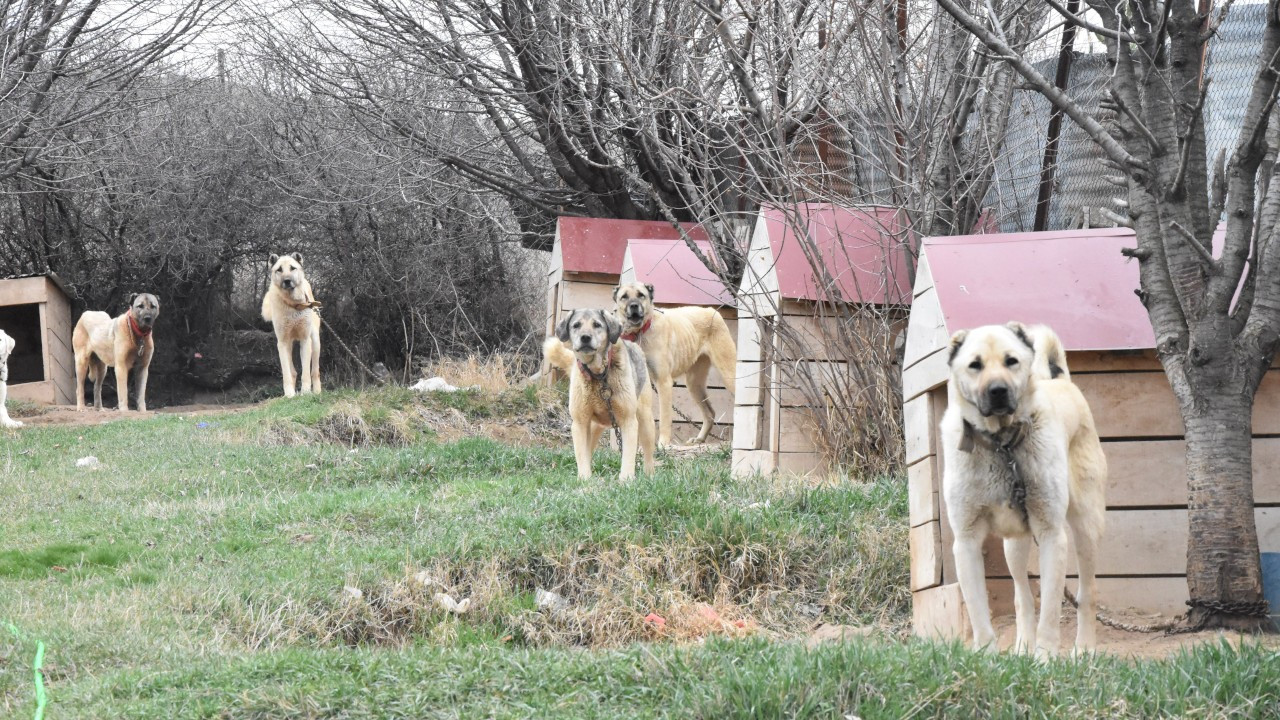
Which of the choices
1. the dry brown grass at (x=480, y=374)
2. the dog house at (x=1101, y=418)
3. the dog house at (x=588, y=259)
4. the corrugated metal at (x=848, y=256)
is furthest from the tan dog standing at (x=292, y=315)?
the dog house at (x=1101, y=418)

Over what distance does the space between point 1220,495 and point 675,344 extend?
720 cm

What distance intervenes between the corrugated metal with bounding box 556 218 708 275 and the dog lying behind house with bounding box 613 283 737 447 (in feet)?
7.30

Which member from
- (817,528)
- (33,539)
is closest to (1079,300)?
(817,528)

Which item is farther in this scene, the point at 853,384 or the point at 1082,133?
the point at 1082,133

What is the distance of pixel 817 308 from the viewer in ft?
31.0

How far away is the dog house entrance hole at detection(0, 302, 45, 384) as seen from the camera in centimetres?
2134

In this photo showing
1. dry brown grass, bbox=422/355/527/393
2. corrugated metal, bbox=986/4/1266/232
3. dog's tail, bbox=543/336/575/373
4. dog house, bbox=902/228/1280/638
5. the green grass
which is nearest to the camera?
the green grass

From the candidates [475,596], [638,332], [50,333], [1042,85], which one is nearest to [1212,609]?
[1042,85]

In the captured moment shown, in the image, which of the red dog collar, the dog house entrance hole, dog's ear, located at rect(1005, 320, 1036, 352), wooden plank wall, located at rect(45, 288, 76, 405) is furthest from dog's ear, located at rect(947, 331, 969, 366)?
the dog house entrance hole

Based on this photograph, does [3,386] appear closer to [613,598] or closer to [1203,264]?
[613,598]

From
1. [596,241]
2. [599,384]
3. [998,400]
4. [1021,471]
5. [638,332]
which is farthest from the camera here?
[596,241]

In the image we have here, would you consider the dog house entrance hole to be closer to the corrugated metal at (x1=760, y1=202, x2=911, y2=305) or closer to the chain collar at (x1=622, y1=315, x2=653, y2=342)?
the chain collar at (x1=622, y1=315, x2=653, y2=342)

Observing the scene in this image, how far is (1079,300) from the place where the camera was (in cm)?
637

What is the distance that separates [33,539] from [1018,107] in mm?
8507
